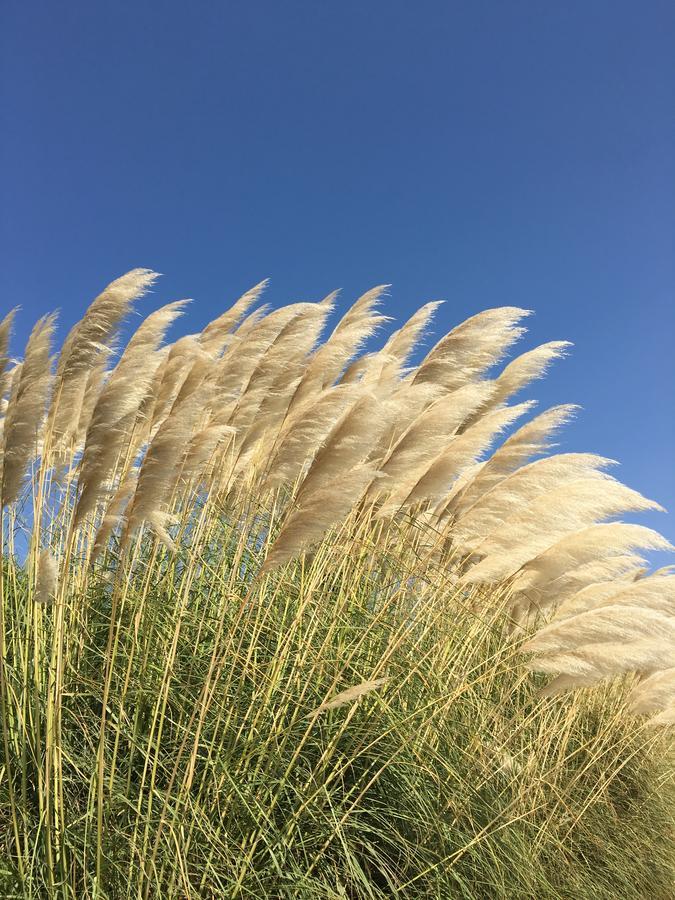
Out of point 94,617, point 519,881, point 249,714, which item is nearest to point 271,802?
point 249,714

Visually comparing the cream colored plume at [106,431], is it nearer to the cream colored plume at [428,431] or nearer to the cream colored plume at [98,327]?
the cream colored plume at [98,327]

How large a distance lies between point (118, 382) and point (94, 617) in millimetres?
1468

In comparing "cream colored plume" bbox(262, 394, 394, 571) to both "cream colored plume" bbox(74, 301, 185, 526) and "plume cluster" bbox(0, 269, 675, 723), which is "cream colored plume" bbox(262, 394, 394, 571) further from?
"cream colored plume" bbox(74, 301, 185, 526)

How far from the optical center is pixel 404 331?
4.14 metres

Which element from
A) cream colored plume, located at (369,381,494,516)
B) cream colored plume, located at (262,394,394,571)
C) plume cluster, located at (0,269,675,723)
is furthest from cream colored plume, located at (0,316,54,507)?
cream colored plume, located at (369,381,494,516)

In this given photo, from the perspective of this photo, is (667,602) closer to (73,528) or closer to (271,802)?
(271,802)

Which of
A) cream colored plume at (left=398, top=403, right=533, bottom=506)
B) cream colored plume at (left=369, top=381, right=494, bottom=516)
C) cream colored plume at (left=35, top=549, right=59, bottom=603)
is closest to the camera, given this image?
cream colored plume at (left=35, top=549, right=59, bottom=603)

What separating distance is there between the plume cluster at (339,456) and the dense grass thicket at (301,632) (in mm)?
12

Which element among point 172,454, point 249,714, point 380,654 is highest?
point 172,454

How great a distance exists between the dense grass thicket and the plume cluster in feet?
0.04

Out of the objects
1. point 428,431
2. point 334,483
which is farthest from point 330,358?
point 334,483

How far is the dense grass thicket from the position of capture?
2201 mm

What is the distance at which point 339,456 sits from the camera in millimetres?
2270

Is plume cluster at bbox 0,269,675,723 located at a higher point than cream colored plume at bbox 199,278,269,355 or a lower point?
lower
